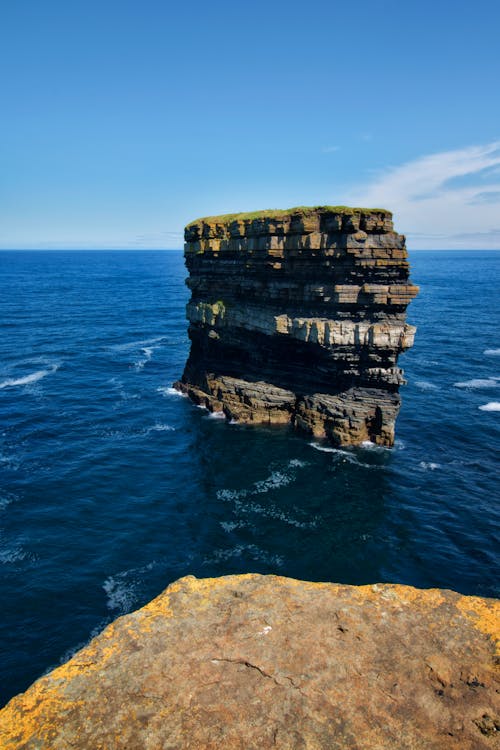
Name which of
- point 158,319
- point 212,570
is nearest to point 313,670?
point 212,570

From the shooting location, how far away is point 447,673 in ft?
29.7

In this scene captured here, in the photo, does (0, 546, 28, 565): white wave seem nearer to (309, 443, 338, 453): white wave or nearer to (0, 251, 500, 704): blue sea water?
(0, 251, 500, 704): blue sea water

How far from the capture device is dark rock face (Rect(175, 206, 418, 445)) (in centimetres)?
3619

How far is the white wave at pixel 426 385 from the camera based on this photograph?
55284 millimetres

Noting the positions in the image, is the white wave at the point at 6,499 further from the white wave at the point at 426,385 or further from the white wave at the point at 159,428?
the white wave at the point at 426,385

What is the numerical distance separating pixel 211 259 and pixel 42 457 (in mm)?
24823

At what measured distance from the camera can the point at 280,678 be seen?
29.9ft

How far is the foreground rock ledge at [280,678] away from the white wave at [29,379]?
51.0m

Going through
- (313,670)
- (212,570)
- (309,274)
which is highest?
(309,274)

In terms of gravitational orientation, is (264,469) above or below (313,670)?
below

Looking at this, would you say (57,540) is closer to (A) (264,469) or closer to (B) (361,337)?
(A) (264,469)

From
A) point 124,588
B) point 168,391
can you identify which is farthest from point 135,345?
point 124,588

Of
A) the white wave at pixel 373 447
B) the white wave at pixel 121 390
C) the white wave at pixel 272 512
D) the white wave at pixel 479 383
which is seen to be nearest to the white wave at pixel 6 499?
the white wave at pixel 272 512

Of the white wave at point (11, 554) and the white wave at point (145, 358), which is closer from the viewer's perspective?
the white wave at point (11, 554)
